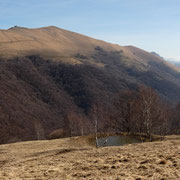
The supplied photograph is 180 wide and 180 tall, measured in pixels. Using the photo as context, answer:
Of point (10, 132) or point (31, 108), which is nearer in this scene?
point (10, 132)

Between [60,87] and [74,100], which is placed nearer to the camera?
[74,100]

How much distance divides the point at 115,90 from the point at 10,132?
105266mm

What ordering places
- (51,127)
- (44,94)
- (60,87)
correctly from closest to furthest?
(51,127) → (44,94) → (60,87)

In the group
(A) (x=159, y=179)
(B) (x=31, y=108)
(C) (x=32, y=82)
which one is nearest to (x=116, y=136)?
(A) (x=159, y=179)

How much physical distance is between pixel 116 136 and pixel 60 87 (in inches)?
6053

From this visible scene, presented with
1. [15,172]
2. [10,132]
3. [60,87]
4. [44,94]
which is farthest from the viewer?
[60,87]

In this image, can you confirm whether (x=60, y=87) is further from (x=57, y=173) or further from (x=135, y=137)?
→ (x=57, y=173)

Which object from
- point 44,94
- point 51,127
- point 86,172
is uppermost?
point 44,94

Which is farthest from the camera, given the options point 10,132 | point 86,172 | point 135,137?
point 10,132

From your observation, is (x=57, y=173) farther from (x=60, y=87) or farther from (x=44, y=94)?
(x=60, y=87)

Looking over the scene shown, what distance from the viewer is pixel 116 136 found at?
40594 mm

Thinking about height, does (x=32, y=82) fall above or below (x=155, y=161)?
above

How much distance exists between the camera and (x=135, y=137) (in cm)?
3888

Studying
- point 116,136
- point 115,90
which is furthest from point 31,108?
point 116,136
